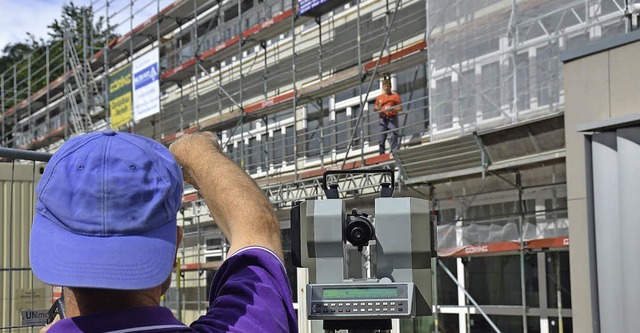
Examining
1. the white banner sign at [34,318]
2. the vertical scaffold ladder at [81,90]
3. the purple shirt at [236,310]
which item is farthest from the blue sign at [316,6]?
the purple shirt at [236,310]

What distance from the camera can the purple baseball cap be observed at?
1.09 metres

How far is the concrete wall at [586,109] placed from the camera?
290 inches

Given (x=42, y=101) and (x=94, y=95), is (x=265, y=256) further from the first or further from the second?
(x=42, y=101)

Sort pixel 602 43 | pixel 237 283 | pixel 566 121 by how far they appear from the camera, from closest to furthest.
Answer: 1. pixel 237 283
2. pixel 602 43
3. pixel 566 121

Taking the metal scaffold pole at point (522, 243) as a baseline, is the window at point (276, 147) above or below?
above

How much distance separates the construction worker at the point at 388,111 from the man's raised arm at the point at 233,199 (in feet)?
32.0

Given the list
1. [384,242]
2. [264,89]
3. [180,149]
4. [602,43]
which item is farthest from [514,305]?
[180,149]

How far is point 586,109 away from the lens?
7.89m

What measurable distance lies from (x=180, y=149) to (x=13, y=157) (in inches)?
79.4

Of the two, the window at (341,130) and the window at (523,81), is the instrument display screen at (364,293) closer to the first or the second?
the window at (523,81)

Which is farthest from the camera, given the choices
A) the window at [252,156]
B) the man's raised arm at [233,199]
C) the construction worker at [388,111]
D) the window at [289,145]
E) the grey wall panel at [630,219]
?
the window at [252,156]

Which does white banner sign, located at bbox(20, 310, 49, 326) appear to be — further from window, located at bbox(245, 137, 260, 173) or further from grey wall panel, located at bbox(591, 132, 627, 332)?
window, located at bbox(245, 137, 260, 173)

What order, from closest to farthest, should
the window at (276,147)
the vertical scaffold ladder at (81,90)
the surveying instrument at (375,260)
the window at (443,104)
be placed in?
the surveying instrument at (375,260) < the window at (443,104) < the window at (276,147) < the vertical scaffold ladder at (81,90)

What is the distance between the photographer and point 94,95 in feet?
69.6
